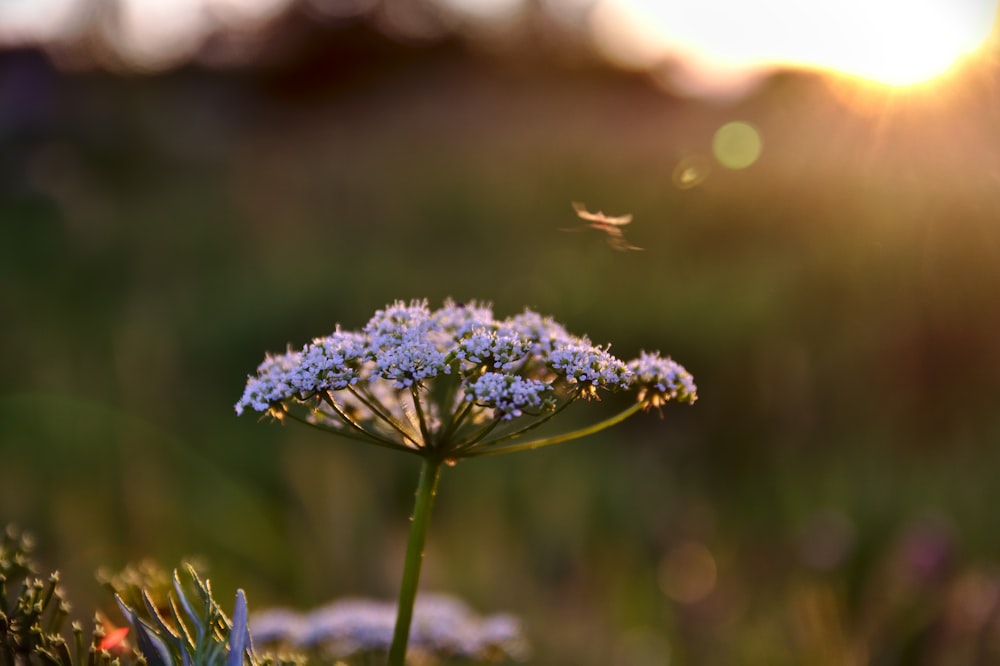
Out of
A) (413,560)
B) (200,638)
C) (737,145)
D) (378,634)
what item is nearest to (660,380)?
(413,560)

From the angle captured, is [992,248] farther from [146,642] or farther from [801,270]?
[146,642]

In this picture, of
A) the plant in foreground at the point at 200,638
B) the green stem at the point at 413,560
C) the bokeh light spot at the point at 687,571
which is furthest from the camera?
the bokeh light spot at the point at 687,571

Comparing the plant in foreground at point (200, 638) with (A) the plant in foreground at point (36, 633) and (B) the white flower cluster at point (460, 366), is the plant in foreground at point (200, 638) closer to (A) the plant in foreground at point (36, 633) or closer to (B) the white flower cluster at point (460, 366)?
(A) the plant in foreground at point (36, 633)

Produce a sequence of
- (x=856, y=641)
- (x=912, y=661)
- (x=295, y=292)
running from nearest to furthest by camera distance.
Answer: (x=856, y=641)
(x=912, y=661)
(x=295, y=292)

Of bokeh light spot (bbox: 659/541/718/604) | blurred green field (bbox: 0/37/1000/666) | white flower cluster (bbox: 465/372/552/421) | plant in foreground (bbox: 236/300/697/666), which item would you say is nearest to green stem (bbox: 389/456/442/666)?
plant in foreground (bbox: 236/300/697/666)

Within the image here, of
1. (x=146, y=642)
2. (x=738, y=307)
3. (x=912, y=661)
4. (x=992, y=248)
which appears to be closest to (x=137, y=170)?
(x=738, y=307)

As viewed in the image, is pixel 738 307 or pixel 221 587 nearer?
pixel 221 587

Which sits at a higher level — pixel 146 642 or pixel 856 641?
pixel 856 641

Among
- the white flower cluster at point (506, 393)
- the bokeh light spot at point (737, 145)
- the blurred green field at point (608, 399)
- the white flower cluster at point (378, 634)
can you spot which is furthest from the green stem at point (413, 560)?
the bokeh light spot at point (737, 145)
